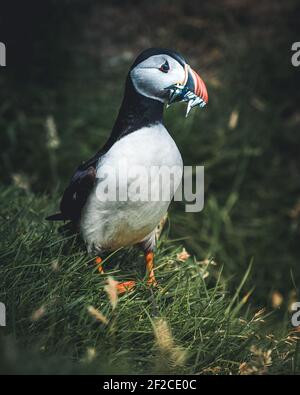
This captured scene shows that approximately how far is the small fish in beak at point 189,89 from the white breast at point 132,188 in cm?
16

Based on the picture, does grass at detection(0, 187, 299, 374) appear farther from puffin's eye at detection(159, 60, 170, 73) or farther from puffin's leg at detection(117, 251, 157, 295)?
puffin's eye at detection(159, 60, 170, 73)

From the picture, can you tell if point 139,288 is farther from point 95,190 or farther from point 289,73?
point 289,73

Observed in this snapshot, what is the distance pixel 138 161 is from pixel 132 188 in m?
0.13

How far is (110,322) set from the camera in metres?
2.81

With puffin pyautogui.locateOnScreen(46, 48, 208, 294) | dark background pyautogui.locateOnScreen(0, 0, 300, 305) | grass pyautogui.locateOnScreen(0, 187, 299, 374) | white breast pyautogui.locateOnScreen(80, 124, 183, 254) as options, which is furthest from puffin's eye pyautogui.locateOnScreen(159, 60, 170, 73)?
dark background pyautogui.locateOnScreen(0, 0, 300, 305)

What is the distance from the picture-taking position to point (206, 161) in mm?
5621

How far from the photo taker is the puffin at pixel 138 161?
9.50 ft

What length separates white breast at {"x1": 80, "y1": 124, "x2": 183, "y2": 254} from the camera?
2.89 meters

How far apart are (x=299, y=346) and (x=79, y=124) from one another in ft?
10.6

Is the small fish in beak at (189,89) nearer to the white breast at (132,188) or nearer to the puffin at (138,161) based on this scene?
the puffin at (138,161)

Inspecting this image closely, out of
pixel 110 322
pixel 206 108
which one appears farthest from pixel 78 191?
pixel 206 108

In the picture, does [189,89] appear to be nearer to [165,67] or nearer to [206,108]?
[165,67]

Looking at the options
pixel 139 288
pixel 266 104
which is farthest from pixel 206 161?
pixel 139 288

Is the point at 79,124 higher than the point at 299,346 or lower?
higher
